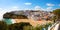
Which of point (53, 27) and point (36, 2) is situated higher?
point (36, 2)

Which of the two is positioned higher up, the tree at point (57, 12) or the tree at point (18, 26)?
the tree at point (57, 12)

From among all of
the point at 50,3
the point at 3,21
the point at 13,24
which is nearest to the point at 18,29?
A: the point at 13,24

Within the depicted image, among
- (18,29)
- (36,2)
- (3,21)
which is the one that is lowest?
(18,29)

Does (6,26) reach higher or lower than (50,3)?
lower

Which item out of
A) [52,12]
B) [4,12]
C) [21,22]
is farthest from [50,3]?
[4,12]

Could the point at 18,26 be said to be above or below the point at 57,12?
below

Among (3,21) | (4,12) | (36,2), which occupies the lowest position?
(3,21)

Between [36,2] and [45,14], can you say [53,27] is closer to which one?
[45,14]

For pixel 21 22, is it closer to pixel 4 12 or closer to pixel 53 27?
pixel 4 12

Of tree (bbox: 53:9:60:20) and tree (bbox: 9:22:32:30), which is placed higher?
tree (bbox: 53:9:60:20)
